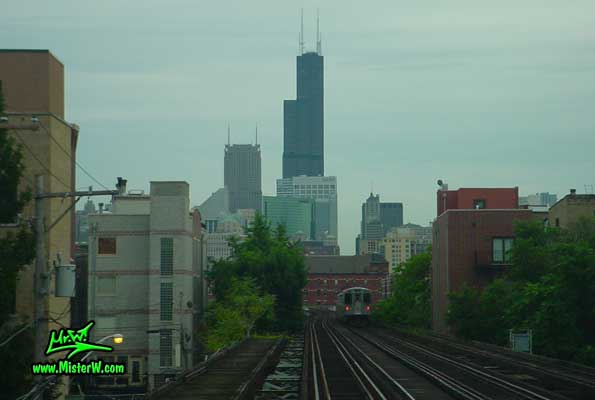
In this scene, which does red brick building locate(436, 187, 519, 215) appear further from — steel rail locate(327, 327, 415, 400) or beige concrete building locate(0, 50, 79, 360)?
beige concrete building locate(0, 50, 79, 360)

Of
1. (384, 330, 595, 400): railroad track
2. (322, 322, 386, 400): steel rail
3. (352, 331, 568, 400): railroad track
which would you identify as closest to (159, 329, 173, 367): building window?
(322, 322, 386, 400): steel rail

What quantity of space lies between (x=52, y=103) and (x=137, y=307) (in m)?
29.8

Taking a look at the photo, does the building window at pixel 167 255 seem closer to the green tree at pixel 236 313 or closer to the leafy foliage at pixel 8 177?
the green tree at pixel 236 313

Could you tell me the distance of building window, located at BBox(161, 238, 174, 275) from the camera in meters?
69.8

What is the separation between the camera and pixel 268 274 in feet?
323

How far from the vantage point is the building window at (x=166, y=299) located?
69.9 m

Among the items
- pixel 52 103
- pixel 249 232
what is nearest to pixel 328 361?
pixel 52 103

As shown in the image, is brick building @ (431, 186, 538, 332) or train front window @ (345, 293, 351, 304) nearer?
brick building @ (431, 186, 538, 332)

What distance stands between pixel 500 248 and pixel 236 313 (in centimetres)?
2571

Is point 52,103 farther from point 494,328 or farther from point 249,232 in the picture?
point 249,232

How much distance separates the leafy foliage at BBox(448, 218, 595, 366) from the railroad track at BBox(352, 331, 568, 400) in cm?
750

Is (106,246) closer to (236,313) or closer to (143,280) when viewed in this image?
(143,280)

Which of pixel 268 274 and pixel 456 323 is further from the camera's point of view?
pixel 268 274

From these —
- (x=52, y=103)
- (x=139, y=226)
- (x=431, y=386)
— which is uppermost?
(x=52, y=103)
